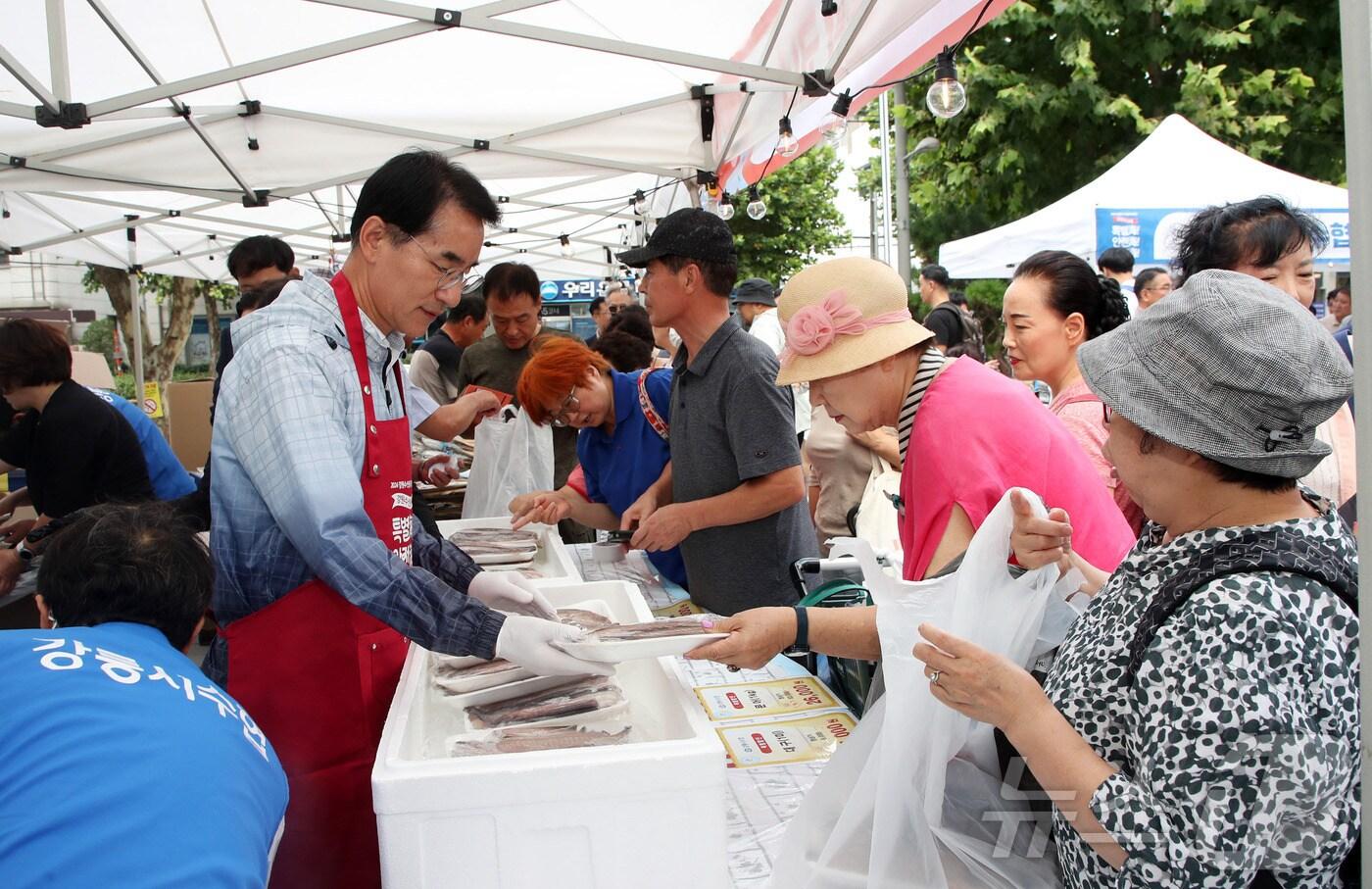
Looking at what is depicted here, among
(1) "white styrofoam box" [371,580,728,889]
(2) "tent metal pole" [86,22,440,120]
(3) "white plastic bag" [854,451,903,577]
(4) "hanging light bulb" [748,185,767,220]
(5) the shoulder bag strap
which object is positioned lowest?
(3) "white plastic bag" [854,451,903,577]

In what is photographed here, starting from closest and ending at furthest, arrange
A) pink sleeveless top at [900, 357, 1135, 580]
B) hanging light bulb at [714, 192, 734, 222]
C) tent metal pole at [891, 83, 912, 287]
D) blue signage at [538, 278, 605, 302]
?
1. pink sleeveless top at [900, 357, 1135, 580]
2. hanging light bulb at [714, 192, 734, 222]
3. tent metal pole at [891, 83, 912, 287]
4. blue signage at [538, 278, 605, 302]

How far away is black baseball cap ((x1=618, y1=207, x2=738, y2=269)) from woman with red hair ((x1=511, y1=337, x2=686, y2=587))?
1.65ft

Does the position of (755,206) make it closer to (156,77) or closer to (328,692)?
(156,77)

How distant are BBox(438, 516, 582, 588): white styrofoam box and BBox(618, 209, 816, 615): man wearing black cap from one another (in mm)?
227

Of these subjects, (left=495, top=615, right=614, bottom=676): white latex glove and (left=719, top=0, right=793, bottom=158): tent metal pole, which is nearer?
(left=495, top=615, right=614, bottom=676): white latex glove

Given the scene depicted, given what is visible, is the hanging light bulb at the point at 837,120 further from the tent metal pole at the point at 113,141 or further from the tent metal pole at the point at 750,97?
the tent metal pole at the point at 113,141

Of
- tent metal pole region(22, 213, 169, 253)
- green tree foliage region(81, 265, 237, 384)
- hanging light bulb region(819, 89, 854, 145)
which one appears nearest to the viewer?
hanging light bulb region(819, 89, 854, 145)

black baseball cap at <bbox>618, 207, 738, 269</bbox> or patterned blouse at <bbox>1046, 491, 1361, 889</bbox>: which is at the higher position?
black baseball cap at <bbox>618, 207, 738, 269</bbox>

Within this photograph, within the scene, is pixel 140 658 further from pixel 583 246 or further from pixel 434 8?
pixel 583 246

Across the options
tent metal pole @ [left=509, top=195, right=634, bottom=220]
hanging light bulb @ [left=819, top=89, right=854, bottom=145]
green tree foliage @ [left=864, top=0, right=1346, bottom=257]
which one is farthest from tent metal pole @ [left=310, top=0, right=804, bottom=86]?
green tree foliage @ [left=864, top=0, right=1346, bottom=257]

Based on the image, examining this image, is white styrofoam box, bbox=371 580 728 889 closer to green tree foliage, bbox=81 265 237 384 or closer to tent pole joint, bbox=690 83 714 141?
tent pole joint, bbox=690 83 714 141

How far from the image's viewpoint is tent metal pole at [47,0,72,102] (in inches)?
144

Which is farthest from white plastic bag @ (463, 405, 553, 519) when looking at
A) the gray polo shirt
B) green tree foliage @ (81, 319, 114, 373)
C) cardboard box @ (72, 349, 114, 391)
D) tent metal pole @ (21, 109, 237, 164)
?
green tree foliage @ (81, 319, 114, 373)

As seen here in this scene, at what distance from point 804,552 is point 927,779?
1.49 metres
